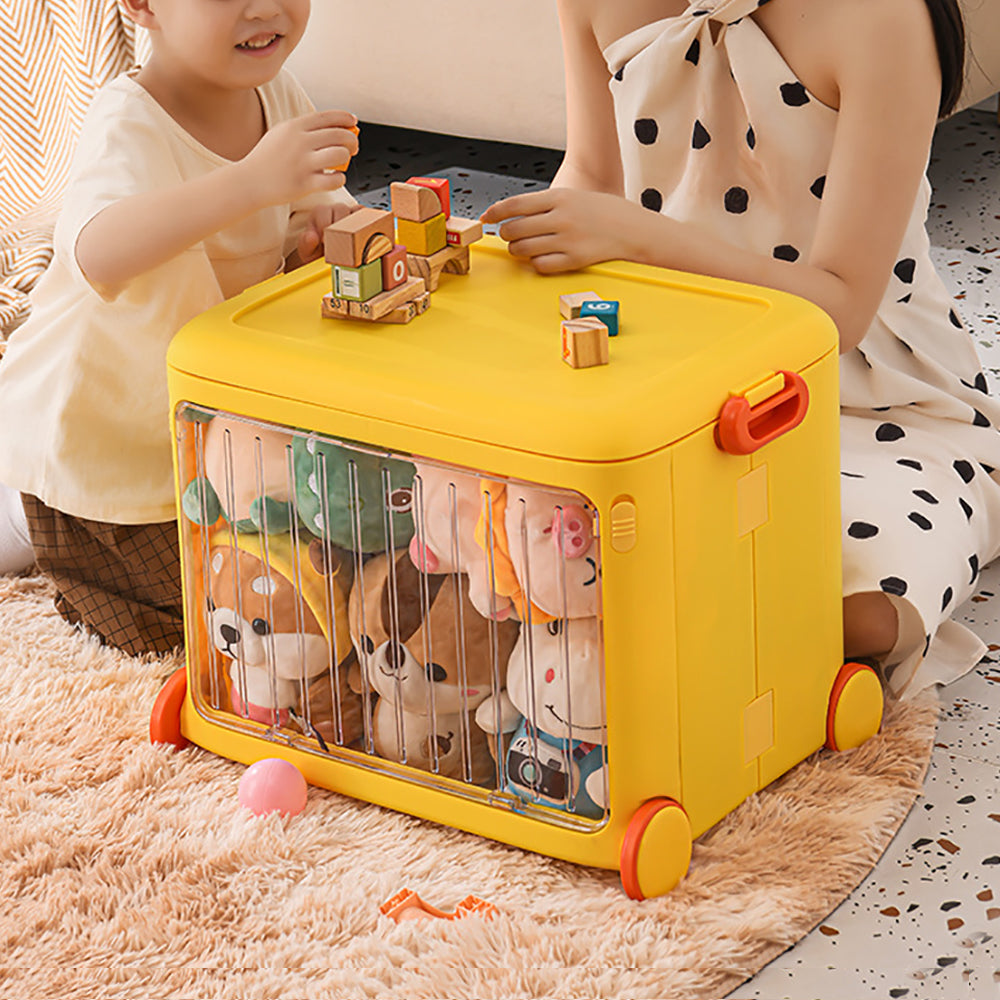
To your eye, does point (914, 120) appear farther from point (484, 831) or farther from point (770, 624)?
point (484, 831)

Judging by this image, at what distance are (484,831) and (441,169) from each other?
5.35 feet

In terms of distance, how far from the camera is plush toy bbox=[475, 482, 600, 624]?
937 millimetres

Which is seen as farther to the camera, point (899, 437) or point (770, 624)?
point (899, 437)

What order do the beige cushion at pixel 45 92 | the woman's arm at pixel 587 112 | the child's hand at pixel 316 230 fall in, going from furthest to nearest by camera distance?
the beige cushion at pixel 45 92 → the woman's arm at pixel 587 112 → the child's hand at pixel 316 230

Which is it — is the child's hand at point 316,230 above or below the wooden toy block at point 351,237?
below

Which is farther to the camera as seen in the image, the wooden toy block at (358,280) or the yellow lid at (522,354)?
the wooden toy block at (358,280)

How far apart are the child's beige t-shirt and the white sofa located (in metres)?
0.88

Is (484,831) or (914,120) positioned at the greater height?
(914,120)

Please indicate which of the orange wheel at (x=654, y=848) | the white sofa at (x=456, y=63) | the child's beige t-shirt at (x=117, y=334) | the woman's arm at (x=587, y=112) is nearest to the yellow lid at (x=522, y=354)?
the child's beige t-shirt at (x=117, y=334)

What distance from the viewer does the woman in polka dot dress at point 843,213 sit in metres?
1.14

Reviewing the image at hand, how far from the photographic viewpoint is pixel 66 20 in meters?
1.95

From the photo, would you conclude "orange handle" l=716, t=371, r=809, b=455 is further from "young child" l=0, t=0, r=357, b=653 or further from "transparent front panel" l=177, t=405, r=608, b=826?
"young child" l=0, t=0, r=357, b=653

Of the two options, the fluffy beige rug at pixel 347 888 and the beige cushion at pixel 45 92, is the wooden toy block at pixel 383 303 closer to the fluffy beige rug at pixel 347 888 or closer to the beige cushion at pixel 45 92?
the fluffy beige rug at pixel 347 888

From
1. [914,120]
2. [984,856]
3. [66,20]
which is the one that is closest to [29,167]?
[66,20]
